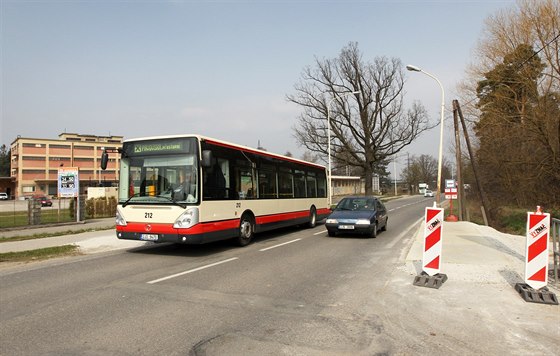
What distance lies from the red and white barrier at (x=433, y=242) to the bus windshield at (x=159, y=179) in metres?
5.19

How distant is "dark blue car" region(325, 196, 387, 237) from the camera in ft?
43.6

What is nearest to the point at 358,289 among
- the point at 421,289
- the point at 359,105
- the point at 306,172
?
the point at 421,289

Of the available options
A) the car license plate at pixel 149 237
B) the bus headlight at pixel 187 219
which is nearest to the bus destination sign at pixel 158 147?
the bus headlight at pixel 187 219

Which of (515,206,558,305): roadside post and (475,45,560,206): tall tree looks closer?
(515,206,558,305): roadside post

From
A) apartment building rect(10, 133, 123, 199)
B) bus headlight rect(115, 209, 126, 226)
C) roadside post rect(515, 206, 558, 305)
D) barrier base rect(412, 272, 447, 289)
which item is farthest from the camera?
apartment building rect(10, 133, 123, 199)

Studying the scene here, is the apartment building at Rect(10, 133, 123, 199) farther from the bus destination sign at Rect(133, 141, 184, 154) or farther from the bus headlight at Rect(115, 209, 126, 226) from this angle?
the bus destination sign at Rect(133, 141, 184, 154)

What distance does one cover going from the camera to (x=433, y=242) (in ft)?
23.1

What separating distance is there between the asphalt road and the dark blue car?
3.85 meters

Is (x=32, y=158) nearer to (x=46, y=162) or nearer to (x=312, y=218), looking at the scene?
(x=46, y=162)

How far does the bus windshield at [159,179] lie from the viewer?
9.45 metres

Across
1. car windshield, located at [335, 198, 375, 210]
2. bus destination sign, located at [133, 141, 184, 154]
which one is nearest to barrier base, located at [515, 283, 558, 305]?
bus destination sign, located at [133, 141, 184, 154]

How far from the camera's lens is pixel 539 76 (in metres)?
20.5

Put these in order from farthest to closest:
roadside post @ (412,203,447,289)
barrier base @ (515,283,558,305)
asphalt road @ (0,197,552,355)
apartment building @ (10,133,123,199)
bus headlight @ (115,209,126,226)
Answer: apartment building @ (10,133,123,199), bus headlight @ (115,209,126,226), roadside post @ (412,203,447,289), barrier base @ (515,283,558,305), asphalt road @ (0,197,552,355)

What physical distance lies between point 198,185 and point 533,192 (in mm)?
21130
